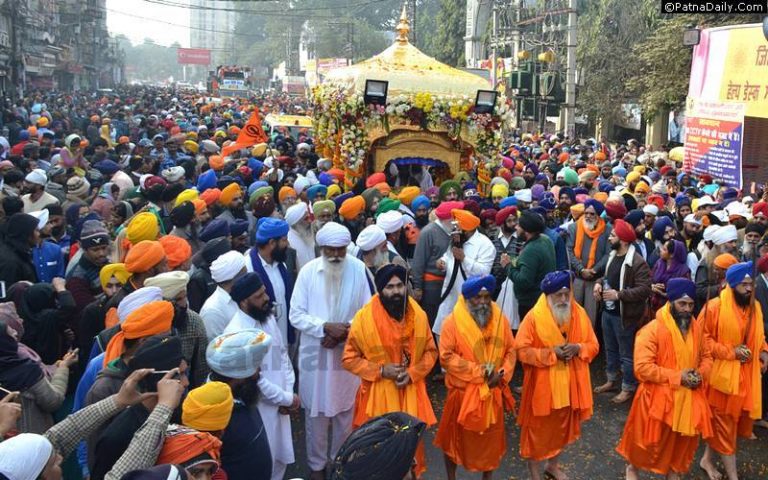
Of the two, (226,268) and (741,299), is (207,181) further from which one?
(741,299)

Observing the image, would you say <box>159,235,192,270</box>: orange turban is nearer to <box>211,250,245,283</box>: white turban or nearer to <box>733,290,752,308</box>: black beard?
<box>211,250,245,283</box>: white turban

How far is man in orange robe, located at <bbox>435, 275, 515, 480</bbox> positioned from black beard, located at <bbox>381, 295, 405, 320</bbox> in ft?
1.09

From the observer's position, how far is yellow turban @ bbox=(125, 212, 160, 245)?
19.0 feet

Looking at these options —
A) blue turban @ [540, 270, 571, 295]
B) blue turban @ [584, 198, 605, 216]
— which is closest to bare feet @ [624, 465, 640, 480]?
blue turban @ [540, 270, 571, 295]

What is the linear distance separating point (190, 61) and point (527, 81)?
82.4 m

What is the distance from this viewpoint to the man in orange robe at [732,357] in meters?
5.02

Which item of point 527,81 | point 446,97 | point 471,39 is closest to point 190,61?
point 471,39

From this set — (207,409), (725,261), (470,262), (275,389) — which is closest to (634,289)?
(725,261)

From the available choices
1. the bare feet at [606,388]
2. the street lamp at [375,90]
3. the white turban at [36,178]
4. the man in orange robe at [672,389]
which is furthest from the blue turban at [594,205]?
the white turban at [36,178]

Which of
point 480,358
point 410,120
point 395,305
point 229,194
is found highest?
point 410,120

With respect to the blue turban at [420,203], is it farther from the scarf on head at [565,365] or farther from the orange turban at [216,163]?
the orange turban at [216,163]

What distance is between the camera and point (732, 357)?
197 inches

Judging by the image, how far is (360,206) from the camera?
7695 millimetres

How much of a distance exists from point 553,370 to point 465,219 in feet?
6.45
